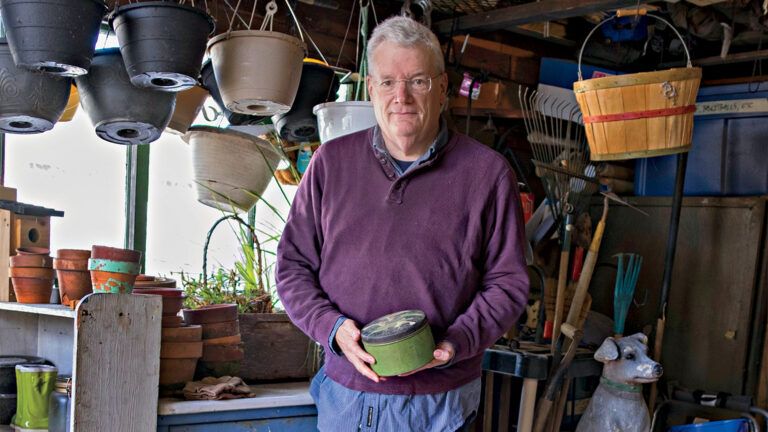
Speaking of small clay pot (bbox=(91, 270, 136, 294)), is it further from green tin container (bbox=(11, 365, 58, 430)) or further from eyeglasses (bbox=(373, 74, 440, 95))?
eyeglasses (bbox=(373, 74, 440, 95))

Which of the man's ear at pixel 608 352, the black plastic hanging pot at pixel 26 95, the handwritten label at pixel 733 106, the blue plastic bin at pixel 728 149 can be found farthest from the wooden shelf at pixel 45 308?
the handwritten label at pixel 733 106

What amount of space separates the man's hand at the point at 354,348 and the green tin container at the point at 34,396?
1.11 metres

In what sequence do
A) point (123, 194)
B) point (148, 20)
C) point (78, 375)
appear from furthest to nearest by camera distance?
1. point (123, 194)
2. point (148, 20)
3. point (78, 375)

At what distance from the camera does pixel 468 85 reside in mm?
3695

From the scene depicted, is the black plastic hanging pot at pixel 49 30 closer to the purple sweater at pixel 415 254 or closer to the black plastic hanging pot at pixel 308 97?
the purple sweater at pixel 415 254

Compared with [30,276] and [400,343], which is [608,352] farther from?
[30,276]

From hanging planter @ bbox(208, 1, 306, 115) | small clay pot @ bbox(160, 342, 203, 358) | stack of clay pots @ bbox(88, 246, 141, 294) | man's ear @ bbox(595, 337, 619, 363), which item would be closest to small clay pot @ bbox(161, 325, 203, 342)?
small clay pot @ bbox(160, 342, 203, 358)

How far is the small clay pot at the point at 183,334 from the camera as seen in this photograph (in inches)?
82.2

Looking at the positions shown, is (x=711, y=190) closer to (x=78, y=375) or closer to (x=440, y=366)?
(x=440, y=366)

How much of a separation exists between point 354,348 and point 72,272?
1011mm

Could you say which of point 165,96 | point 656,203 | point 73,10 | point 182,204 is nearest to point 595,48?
point 656,203

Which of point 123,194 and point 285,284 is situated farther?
point 123,194

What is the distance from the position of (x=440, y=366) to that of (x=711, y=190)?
2897 mm

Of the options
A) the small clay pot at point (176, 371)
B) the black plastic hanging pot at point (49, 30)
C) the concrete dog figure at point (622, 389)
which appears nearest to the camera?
the black plastic hanging pot at point (49, 30)
